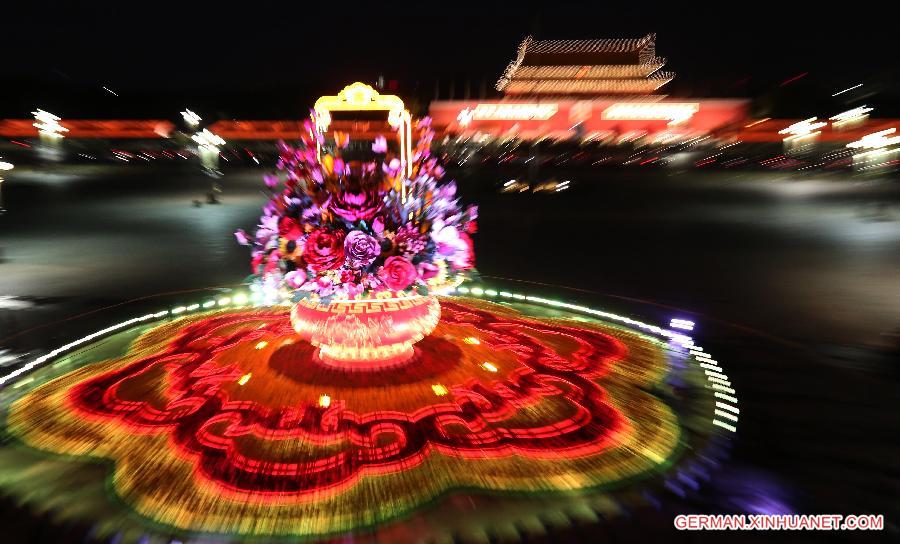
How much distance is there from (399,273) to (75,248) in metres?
10.4

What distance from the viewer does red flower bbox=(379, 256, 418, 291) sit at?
180 inches

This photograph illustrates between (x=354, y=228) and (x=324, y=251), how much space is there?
0.29 m

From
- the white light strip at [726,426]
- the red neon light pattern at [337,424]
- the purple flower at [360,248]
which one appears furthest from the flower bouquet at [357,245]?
the white light strip at [726,426]

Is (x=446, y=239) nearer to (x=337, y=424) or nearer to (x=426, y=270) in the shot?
(x=426, y=270)

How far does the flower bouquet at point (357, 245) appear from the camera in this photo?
181 inches

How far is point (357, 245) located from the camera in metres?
4.53

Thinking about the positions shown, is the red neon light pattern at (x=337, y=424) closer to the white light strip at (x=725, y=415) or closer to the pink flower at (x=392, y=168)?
the white light strip at (x=725, y=415)

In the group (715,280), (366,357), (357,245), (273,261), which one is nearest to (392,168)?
(357,245)

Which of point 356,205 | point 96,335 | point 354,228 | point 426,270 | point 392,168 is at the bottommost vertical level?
point 96,335

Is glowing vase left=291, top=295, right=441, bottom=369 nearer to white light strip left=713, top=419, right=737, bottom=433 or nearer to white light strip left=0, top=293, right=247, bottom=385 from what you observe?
white light strip left=713, top=419, right=737, bottom=433

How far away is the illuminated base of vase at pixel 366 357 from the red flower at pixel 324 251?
0.71m

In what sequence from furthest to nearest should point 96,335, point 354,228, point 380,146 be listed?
point 96,335
point 354,228
point 380,146

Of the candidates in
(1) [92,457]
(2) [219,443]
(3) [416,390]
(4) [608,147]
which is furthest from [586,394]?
(4) [608,147]

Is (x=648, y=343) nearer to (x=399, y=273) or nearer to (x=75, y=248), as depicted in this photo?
(x=399, y=273)
